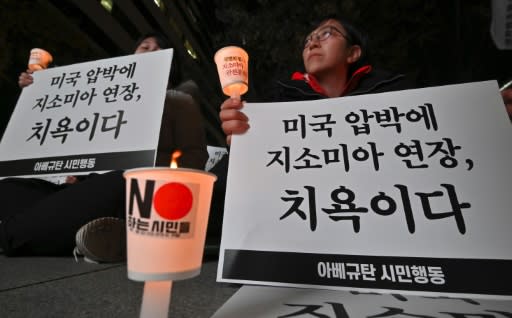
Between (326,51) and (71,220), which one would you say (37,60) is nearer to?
(71,220)

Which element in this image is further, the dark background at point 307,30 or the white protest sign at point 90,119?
the dark background at point 307,30

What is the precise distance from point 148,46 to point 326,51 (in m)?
1.27

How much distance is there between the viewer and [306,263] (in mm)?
827

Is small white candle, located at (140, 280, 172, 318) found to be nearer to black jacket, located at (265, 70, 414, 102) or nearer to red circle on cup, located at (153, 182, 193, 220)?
red circle on cup, located at (153, 182, 193, 220)

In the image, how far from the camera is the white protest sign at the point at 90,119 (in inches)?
54.9

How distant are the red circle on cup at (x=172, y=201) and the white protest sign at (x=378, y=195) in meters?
0.45

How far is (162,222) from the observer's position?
0.48m

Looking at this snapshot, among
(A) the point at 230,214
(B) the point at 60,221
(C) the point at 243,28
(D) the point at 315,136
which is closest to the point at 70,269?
(B) the point at 60,221

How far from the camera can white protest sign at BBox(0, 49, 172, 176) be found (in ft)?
4.58

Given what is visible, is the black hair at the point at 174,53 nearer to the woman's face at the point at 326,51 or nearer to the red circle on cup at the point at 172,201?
the woman's face at the point at 326,51

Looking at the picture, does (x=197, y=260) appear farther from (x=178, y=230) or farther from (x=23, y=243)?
(x=23, y=243)

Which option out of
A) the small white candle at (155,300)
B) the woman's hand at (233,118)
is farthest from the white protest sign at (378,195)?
the small white candle at (155,300)

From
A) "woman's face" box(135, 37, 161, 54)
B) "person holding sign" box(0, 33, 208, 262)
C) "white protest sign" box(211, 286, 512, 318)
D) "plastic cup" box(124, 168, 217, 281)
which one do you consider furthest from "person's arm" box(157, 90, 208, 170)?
"plastic cup" box(124, 168, 217, 281)

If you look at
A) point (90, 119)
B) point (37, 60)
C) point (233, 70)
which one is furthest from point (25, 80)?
point (233, 70)
